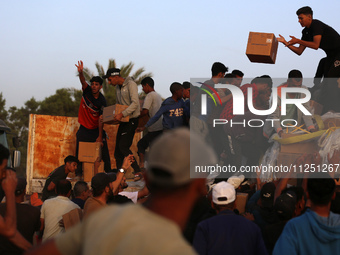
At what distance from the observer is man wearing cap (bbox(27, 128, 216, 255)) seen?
5.80ft

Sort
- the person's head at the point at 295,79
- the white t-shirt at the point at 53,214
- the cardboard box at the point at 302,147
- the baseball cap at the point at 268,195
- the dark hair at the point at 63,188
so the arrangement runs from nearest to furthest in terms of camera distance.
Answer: the baseball cap at the point at 268,195 < the white t-shirt at the point at 53,214 < the dark hair at the point at 63,188 < the cardboard box at the point at 302,147 < the person's head at the point at 295,79

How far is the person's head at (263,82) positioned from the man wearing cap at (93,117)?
381cm

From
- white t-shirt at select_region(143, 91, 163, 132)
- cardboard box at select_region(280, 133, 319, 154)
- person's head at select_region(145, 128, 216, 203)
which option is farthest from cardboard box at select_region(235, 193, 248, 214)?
person's head at select_region(145, 128, 216, 203)

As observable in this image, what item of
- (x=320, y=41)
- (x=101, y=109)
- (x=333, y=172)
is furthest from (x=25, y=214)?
(x=101, y=109)

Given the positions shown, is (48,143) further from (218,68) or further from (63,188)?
(63,188)

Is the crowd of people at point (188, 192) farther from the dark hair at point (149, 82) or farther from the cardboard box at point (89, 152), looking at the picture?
the cardboard box at point (89, 152)

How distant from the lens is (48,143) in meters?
13.2

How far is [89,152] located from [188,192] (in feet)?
32.9

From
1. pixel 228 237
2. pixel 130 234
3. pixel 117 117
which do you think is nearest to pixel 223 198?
pixel 228 237

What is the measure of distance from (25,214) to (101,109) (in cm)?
729

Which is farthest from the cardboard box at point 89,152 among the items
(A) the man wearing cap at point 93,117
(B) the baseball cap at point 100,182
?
(B) the baseball cap at point 100,182

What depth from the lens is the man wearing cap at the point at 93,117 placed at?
472 inches

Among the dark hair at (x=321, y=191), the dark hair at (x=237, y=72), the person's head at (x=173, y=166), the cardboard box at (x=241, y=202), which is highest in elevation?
Answer: the dark hair at (x=237, y=72)

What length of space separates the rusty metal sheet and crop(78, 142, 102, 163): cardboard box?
1.63 meters
